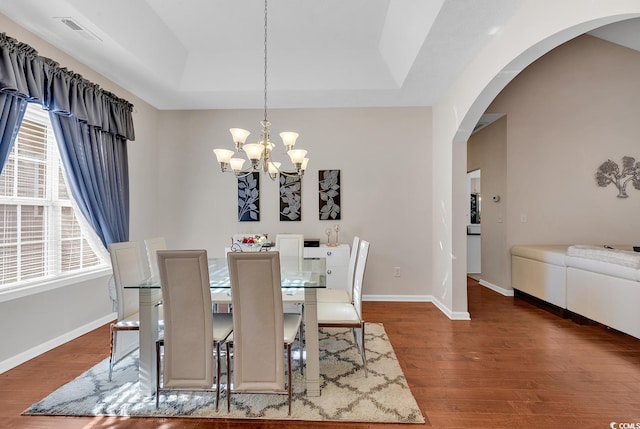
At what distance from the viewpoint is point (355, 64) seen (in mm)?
3617

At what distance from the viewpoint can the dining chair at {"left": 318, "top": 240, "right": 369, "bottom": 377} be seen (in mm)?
2182

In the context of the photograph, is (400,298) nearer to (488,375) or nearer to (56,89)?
(488,375)

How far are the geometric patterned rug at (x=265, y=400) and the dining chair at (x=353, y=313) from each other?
0.67 feet

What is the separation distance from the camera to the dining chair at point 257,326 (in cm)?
172

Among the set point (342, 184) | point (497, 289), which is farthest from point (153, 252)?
point (497, 289)

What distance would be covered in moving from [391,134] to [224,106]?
2.40 m

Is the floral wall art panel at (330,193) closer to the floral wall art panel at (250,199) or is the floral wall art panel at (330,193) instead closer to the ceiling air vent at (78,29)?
the floral wall art panel at (250,199)

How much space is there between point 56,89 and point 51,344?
226cm

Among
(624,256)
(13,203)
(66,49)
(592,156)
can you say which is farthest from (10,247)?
(592,156)

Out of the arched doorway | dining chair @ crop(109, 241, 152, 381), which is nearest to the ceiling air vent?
dining chair @ crop(109, 241, 152, 381)

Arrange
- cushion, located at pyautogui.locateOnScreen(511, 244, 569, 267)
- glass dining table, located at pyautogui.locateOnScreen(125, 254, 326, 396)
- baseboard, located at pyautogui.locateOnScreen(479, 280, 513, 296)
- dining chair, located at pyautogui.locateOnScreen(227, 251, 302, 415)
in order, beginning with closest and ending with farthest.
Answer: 1. dining chair, located at pyautogui.locateOnScreen(227, 251, 302, 415)
2. glass dining table, located at pyautogui.locateOnScreen(125, 254, 326, 396)
3. cushion, located at pyautogui.locateOnScreen(511, 244, 569, 267)
4. baseboard, located at pyautogui.locateOnScreen(479, 280, 513, 296)

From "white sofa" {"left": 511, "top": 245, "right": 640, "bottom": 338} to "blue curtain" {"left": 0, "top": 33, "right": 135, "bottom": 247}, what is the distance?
509 centimetres

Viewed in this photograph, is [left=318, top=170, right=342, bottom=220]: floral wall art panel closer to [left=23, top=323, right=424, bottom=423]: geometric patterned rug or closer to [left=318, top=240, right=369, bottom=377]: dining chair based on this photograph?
[left=318, top=240, right=369, bottom=377]: dining chair

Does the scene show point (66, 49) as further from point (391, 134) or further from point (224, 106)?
point (391, 134)
